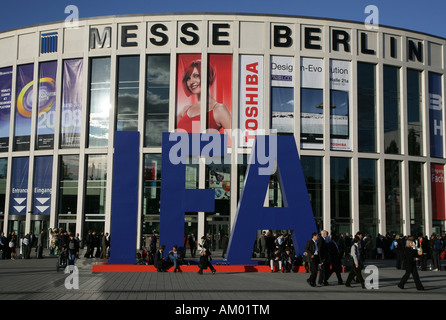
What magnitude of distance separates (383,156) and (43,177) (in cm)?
2546

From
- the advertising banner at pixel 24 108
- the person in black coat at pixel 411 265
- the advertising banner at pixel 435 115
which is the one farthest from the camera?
the advertising banner at pixel 435 115

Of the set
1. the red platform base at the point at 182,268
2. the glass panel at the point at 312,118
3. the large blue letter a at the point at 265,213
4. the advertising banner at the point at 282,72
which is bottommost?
the red platform base at the point at 182,268

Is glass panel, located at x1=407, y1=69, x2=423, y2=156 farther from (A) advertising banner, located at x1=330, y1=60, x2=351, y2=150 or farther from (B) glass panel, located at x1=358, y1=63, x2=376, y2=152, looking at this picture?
(A) advertising banner, located at x1=330, y1=60, x2=351, y2=150

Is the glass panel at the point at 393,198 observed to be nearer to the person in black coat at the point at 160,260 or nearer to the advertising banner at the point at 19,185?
the person in black coat at the point at 160,260

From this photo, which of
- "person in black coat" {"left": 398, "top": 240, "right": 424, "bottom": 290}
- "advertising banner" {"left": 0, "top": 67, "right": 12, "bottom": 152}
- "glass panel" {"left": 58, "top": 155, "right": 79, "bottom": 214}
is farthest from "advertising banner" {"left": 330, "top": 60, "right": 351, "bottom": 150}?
"advertising banner" {"left": 0, "top": 67, "right": 12, "bottom": 152}

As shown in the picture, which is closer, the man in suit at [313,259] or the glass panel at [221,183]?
the man in suit at [313,259]

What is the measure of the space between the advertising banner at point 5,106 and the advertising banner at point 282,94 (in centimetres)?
2045

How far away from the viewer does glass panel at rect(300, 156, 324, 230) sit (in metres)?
35.8

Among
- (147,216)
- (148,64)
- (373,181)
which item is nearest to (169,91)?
(148,64)

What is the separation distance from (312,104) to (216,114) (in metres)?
7.16

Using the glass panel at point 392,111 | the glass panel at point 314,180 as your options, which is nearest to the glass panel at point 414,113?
the glass panel at point 392,111

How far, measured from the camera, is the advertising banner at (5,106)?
1515 inches

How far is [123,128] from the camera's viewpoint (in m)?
36.2

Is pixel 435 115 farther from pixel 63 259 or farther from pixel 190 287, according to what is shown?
pixel 190 287
